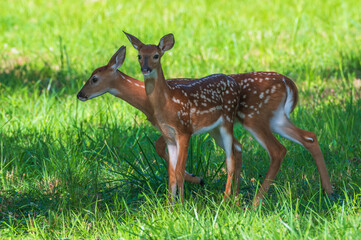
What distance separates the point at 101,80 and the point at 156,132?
1971mm

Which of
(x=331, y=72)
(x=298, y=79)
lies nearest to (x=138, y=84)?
(x=298, y=79)

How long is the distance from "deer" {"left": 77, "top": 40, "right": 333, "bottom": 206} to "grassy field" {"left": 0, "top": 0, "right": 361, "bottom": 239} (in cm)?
20

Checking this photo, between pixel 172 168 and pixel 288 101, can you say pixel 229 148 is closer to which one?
pixel 172 168

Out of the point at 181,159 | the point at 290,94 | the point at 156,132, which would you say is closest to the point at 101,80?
the point at 181,159

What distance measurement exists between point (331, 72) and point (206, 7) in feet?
12.1

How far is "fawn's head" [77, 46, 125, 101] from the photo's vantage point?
169 inches

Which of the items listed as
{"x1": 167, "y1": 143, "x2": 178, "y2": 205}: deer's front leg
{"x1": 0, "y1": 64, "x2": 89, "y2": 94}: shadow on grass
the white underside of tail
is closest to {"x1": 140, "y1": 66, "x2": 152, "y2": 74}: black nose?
{"x1": 167, "y1": 143, "x2": 178, "y2": 205}: deer's front leg

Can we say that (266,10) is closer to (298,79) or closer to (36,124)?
(298,79)

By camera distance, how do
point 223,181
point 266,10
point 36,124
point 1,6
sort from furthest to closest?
point 1,6 < point 266,10 < point 36,124 < point 223,181

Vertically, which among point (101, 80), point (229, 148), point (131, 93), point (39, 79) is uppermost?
point (101, 80)

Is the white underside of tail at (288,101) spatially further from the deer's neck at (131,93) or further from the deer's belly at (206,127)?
the deer's neck at (131,93)

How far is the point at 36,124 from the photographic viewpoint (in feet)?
20.7

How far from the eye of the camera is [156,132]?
20.4 feet

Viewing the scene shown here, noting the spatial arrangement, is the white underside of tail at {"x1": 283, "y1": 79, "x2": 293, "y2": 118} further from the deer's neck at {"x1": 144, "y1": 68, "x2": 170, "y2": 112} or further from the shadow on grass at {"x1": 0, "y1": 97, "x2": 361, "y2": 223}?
the deer's neck at {"x1": 144, "y1": 68, "x2": 170, "y2": 112}
